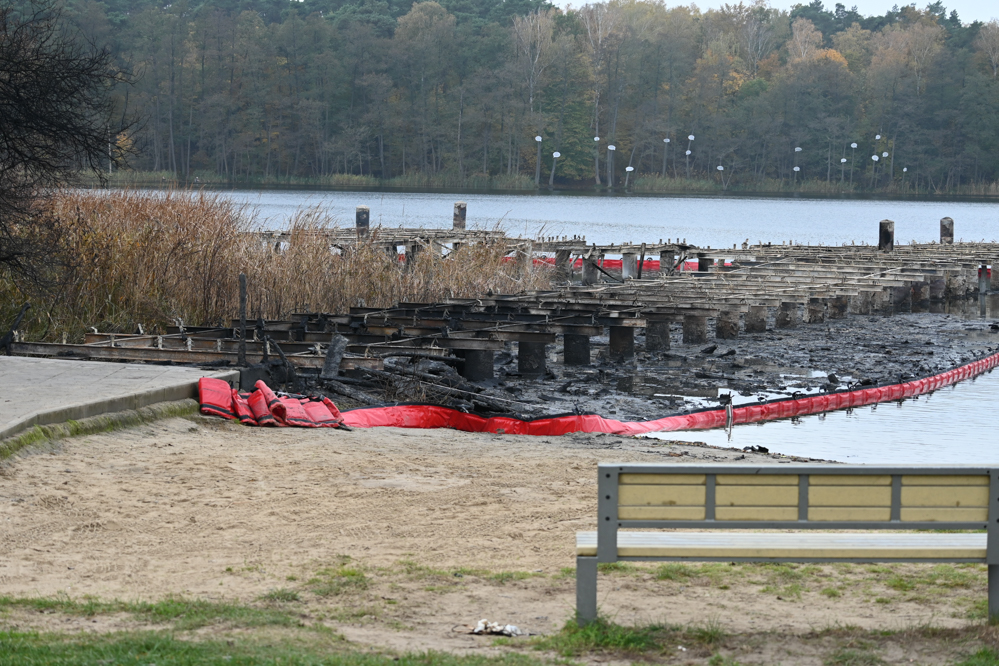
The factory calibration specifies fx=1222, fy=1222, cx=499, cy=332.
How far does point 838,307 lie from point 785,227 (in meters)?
54.0

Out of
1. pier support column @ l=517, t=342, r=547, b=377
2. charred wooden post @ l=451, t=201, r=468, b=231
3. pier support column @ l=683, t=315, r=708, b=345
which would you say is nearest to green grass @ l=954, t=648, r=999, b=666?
pier support column @ l=517, t=342, r=547, b=377

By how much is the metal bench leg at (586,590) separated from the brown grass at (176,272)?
1197 cm

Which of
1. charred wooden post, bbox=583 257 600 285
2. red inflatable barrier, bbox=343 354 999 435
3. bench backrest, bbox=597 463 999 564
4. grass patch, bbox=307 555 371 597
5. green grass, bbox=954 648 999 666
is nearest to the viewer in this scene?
green grass, bbox=954 648 999 666

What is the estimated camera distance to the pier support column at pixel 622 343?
20.3 m

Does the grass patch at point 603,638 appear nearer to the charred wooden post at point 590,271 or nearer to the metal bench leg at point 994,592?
the metal bench leg at point 994,592

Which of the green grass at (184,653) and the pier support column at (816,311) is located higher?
the pier support column at (816,311)

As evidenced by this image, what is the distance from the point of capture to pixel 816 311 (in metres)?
27.4

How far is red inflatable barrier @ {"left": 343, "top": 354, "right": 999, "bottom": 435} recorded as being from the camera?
12.8m

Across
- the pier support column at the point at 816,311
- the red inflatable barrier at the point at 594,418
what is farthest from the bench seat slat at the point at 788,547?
the pier support column at the point at 816,311

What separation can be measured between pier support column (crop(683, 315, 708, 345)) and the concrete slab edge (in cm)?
1244

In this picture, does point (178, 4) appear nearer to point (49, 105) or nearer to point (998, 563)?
point (49, 105)

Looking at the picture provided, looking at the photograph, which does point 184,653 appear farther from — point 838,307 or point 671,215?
point 671,215

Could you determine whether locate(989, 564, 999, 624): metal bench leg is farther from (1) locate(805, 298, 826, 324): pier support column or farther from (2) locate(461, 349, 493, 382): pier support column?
(1) locate(805, 298, 826, 324): pier support column

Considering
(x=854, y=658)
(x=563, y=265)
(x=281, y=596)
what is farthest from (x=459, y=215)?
(x=854, y=658)
